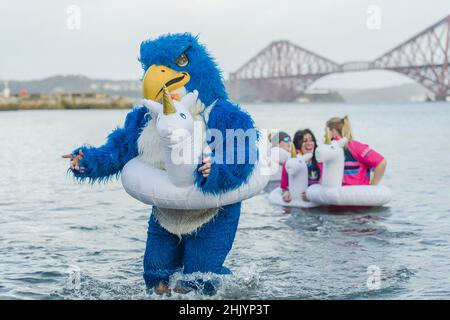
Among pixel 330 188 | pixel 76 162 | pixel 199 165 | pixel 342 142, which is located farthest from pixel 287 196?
pixel 199 165

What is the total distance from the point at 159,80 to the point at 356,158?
4.12m

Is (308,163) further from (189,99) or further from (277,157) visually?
(189,99)

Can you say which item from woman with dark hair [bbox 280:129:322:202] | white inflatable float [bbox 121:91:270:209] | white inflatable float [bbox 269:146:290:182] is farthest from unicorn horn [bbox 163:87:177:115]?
woman with dark hair [bbox 280:129:322:202]

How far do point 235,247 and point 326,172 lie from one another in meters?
1.89

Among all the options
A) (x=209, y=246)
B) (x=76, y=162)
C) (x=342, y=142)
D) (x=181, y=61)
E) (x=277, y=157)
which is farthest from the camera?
(x=277, y=157)

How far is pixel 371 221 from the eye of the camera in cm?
707

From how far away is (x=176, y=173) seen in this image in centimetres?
383

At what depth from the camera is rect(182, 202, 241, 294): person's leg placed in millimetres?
4137

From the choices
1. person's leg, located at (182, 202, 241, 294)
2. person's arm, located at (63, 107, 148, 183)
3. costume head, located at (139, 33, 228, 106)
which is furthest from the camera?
person's arm, located at (63, 107, 148, 183)

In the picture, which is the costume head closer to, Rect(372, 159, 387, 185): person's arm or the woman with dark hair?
Rect(372, 159, 387, 185): person's arm

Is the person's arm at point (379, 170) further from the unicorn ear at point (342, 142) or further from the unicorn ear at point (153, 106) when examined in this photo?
the unicorn ear at point (153, 106)
